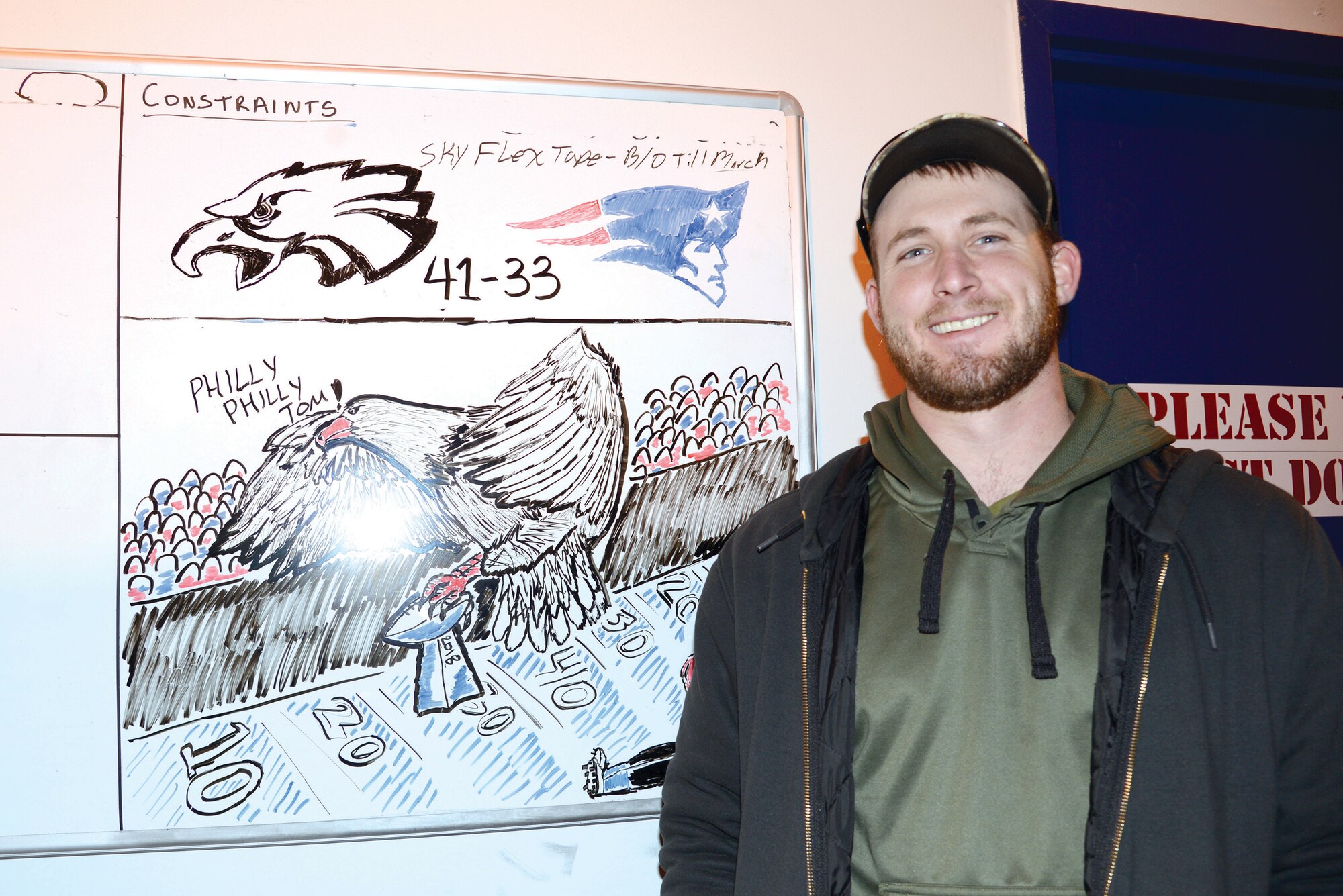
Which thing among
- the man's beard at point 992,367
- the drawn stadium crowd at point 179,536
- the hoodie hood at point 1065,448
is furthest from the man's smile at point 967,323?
the drawn stadium crowd at point 179,536

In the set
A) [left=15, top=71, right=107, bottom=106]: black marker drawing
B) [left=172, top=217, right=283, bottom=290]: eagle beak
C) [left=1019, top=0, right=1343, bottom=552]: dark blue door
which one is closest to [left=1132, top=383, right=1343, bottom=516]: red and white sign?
[left=1019, top=0, right=1343, bottom=552]: dark blue door

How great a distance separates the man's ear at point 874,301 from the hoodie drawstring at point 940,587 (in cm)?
28

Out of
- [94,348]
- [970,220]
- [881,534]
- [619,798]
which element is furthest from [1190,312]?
[94,348]

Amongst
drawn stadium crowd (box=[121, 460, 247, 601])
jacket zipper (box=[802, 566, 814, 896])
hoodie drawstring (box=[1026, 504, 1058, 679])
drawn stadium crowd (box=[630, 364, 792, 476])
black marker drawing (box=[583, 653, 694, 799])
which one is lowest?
black marker drawing (box=[583, 653, 694, 799])

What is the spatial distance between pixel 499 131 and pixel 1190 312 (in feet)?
4.69

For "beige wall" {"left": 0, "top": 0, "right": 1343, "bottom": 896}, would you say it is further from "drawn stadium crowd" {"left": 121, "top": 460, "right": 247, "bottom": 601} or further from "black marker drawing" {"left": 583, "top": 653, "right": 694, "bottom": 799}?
"drawn stadium crowd" {"left": 121, "top": 460, "right": 247, "bottom": 601}

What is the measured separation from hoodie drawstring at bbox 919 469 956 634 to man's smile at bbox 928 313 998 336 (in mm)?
181

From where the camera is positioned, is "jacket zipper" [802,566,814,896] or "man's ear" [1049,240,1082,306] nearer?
"jacket zipper" [802,566,814,896]

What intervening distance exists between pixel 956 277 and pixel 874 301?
7.6 inches

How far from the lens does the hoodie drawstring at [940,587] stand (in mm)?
980

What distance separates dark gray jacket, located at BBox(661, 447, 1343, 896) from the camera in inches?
36.2

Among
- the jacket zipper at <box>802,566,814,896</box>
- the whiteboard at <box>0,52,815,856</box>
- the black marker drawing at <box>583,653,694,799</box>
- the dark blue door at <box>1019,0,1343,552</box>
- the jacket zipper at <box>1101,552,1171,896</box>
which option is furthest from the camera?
the dark blue door at <box>1019,0,1343,552</box>

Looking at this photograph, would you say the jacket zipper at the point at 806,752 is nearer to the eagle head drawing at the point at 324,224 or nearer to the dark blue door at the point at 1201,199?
the eagle head drawing at the point at 324,224

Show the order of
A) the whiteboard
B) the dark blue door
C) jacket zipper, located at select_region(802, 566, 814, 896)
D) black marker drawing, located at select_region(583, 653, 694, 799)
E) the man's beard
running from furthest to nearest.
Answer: the dark blue door < black marker drawing, located at select_region(583, 653, 694, 799) < the whiteboard < the man's beard < jacket zipper, located at select_region(802, 566, 814, 896)
